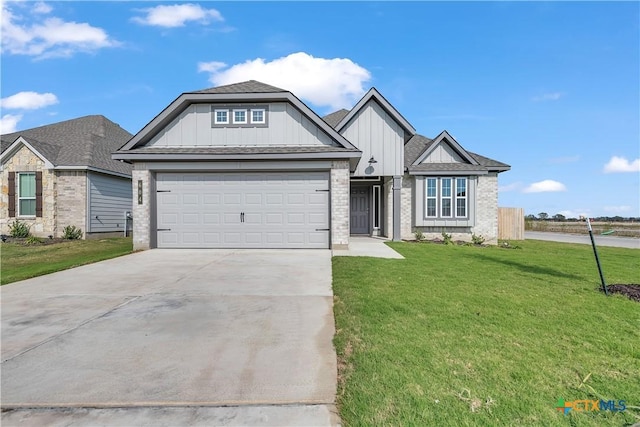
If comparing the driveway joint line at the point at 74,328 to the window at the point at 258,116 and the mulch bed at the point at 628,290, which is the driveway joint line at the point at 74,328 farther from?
the mulch bed at the point at 628,290

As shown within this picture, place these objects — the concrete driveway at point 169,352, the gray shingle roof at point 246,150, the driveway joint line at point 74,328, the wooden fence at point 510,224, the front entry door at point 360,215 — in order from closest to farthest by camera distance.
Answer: the concrete driveway at point 169,352, the driveway joint line at point 74,328, the gray shingle roof at point 246,150, the front entry door at point 360,215, the wooden fence at point 510,224

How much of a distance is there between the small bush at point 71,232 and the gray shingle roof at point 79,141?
3.08 metres

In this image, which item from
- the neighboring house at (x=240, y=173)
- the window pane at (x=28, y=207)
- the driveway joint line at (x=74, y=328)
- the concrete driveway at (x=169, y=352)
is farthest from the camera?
the window pane at (x=28, y=207)

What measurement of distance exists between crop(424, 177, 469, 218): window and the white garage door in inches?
262

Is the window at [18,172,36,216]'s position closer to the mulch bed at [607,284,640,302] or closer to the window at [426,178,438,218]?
the window at [426,178,438,218]

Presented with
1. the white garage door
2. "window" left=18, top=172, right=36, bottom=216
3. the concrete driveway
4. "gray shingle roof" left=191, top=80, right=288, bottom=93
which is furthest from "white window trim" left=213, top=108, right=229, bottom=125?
"window" left=18, top=172, right=36, bottom=216

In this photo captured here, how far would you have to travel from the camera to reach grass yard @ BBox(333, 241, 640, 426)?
2637mm

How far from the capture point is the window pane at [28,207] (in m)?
16.5

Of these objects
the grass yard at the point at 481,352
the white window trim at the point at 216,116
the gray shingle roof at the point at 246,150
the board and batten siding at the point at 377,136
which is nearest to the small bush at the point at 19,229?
the gray shingle roof at the point at 246,150

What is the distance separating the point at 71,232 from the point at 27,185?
10.6 ft

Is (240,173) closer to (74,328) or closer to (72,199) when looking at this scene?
(74,328)

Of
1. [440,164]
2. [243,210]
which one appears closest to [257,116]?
[243,210]

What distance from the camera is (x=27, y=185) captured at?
54.3 ft

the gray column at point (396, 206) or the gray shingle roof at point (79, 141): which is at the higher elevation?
the gray shingle roof at point (79, 141)
